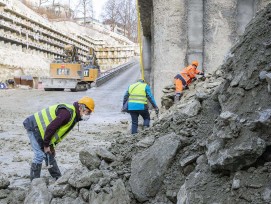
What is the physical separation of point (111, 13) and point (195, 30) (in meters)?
66.4

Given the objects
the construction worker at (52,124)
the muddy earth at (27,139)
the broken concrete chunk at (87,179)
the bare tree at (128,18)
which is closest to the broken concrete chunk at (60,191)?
the broken concrete chunk at (87,179)

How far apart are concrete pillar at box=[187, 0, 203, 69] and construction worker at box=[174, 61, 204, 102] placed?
1.39ft

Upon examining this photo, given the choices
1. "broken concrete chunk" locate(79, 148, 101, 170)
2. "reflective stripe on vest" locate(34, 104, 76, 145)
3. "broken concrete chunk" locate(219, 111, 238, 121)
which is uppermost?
"broken concrete chunk" locate(219, 111, 238, 121)

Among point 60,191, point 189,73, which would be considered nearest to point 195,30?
point 189,73

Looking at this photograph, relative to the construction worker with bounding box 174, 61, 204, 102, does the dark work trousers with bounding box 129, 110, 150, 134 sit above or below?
below

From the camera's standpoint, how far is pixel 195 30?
9148 mm

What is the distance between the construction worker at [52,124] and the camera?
4938 millimetres

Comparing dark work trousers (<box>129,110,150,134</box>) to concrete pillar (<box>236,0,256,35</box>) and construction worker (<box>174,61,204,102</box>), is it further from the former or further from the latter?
concrete pillar (<box>236,0,256,35</box>)

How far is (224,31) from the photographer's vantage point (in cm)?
901

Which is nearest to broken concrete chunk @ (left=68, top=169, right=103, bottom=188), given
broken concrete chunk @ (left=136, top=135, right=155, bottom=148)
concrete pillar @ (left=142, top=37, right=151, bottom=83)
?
broken concrete chunk @ (left=136, top=135, right=155, bottom=148)

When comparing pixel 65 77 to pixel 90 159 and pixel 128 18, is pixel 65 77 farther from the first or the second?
pixel 128 18

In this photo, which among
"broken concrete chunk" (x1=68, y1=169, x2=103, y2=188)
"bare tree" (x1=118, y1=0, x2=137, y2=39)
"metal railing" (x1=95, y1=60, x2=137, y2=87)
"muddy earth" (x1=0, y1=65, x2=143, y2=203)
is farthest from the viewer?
"bare tree" (x1=118, y1=0, x2=137, y2=39)

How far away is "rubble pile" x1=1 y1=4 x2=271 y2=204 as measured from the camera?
9.93ft

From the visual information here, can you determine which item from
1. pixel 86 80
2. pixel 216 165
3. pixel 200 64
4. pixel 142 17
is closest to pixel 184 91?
pixel 200 64
